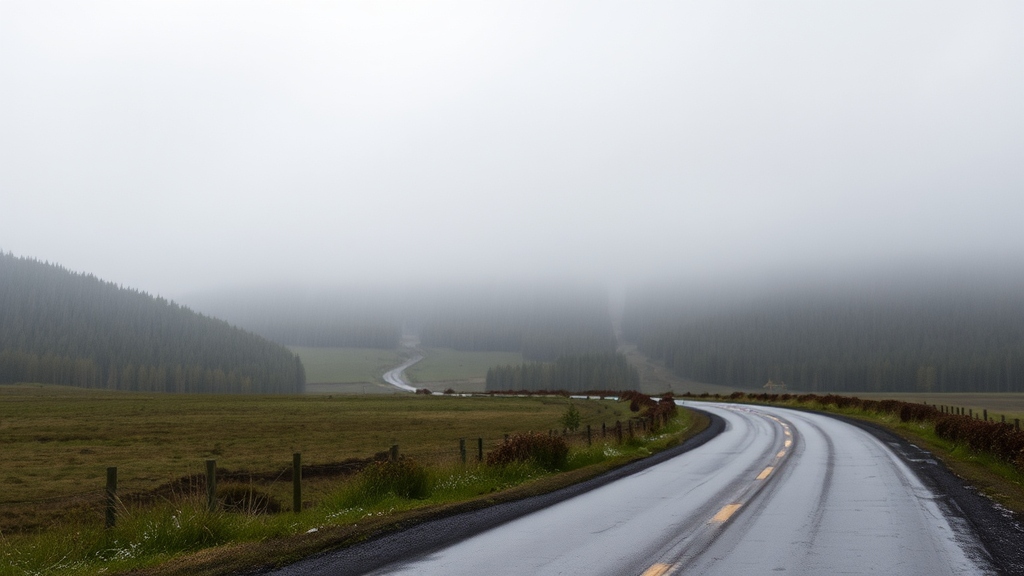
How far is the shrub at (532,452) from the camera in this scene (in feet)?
55.9

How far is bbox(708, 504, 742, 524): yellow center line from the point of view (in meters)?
10.2

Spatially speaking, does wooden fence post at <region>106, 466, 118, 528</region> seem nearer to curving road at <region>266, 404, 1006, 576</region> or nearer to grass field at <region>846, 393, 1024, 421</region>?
curving road at <region>266, 404, 1006, 576</region>

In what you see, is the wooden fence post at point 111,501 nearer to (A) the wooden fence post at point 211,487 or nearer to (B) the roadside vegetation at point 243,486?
(B) the roadside vegetation at point 243,486

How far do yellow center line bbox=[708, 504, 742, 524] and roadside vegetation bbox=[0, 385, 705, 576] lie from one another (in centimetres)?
402

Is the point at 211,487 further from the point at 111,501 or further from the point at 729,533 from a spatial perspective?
the point at 729,533

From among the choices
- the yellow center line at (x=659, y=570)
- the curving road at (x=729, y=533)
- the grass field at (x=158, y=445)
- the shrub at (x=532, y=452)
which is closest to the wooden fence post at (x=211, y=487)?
the grass field at (x=158, y=445)

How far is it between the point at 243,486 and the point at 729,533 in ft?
48.1

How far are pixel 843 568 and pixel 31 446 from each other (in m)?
41.8

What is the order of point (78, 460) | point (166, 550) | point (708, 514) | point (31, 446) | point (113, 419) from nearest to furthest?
point (166, 550) < point (708, 514) < point (78, 460) < point (31, 446) < point (113, 419)

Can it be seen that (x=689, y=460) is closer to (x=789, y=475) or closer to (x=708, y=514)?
(x=789, y=475)

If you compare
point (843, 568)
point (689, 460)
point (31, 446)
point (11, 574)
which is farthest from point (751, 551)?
point (31, 446)

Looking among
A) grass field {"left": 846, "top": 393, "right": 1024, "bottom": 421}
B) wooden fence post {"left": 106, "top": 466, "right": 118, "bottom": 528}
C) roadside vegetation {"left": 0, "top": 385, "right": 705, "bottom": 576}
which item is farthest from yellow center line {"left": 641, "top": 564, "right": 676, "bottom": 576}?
grass field {"left": 846, "top": 393, "right": 1024, "bottom": 421}

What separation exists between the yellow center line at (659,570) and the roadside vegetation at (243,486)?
4063mm

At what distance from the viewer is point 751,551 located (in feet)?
26.7
